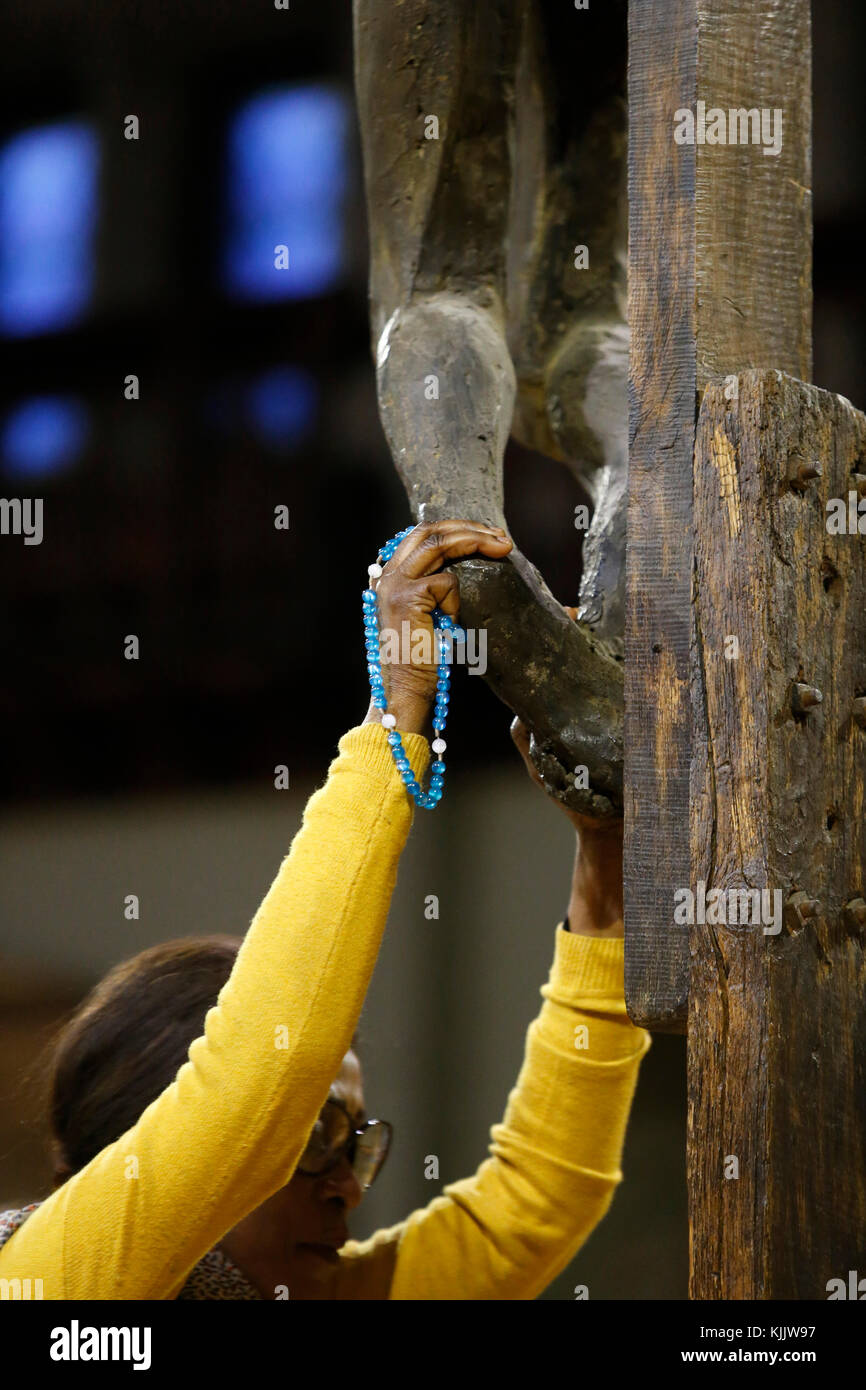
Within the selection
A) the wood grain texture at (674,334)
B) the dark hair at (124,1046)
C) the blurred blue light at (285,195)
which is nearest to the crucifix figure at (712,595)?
the wood grain texture at (674,334)

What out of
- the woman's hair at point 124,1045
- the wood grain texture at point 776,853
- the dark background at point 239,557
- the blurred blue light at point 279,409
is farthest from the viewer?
the blurred blue light at point 279,409

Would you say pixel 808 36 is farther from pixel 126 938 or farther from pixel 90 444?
pixel 90 444

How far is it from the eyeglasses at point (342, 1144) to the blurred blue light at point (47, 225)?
152 centimetres

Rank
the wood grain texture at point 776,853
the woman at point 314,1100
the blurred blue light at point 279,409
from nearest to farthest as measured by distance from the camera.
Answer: the wood grain texture at point 776,853, the woman at point 314,1100, the blurred blue light at point 279,409

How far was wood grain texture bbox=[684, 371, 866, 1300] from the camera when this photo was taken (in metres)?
0.80

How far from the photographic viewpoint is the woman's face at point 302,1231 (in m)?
1.13

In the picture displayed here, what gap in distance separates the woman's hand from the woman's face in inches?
13.9

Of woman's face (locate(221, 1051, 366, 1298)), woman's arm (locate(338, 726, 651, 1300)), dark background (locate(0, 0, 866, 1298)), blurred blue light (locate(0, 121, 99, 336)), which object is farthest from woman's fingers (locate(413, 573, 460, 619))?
blurred blue light (locate(0, 121, 99, 336))

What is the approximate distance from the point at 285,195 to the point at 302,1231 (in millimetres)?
1663

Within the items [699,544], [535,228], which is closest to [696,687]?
[699,544]

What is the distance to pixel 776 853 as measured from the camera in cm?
81

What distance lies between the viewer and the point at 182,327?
2414mm

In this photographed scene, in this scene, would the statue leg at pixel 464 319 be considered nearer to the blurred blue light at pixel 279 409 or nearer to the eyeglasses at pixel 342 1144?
the eyeglasses at pixel 342 1144

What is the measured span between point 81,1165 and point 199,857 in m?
A: 1.16
